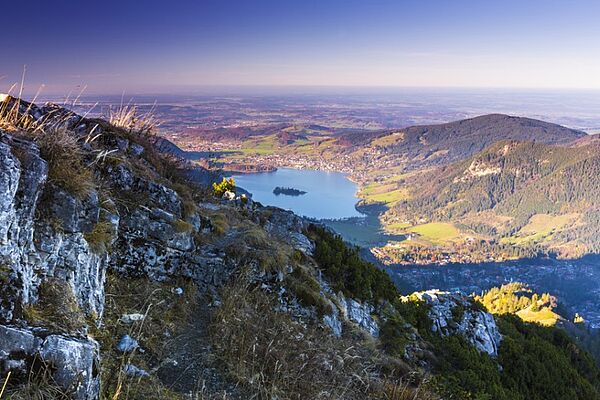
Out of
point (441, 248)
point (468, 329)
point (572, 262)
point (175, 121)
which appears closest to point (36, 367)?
point (468, 329)

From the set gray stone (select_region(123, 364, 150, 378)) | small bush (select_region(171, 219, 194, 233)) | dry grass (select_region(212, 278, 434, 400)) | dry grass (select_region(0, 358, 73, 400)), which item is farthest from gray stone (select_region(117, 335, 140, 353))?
small bush (select_region(171, 219, 194, 233))

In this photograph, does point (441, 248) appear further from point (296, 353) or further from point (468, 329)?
point (296, 353)

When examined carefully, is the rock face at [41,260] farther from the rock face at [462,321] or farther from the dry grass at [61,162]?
the rock face at [462,321]

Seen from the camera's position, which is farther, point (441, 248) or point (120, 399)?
point (441, 248)

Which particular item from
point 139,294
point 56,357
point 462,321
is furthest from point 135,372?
point 462,321

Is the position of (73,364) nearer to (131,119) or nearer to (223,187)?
(131,119)

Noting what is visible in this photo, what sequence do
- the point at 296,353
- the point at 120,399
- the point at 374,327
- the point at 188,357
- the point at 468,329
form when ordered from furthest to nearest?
the point at 468,329, the point at 374,327, the point at 296,353, the point at 188,357, the point at 120,399
